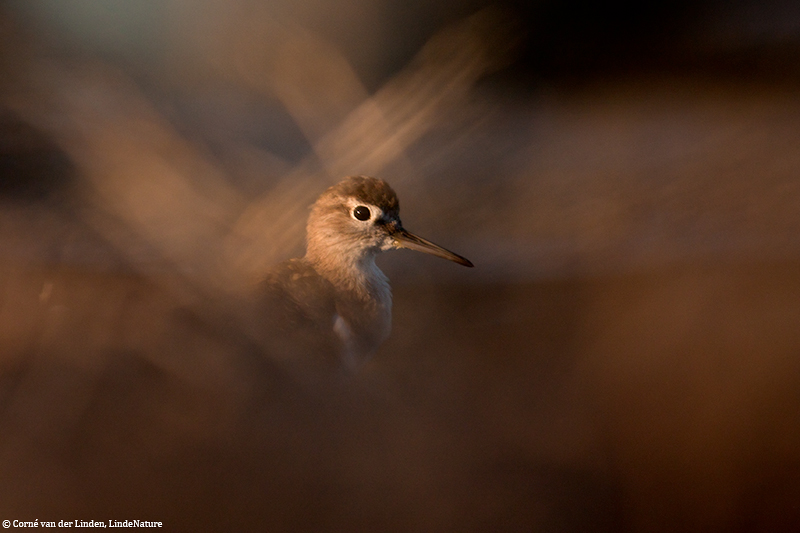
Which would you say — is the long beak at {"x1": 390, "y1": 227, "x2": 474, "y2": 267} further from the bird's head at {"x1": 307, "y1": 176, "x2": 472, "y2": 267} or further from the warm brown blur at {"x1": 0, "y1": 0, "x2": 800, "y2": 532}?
the warm brown blur at {"x1": 0, "y1": 0, "x2": 800, "y2": 532}

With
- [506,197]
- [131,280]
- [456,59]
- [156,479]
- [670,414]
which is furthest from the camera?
[506,197]

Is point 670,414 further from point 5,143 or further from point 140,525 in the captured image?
point 5,143

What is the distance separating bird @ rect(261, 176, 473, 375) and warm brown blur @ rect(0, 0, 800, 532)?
33 millimetres

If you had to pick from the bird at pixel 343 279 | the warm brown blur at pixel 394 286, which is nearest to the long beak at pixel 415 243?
the bird at pixel 343 279

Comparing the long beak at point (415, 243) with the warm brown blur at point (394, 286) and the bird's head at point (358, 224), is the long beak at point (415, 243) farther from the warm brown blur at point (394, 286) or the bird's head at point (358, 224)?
the warm brown blur at point (394, 286)

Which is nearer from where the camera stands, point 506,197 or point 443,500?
point 443,500

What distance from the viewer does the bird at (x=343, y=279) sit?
26.2 inches

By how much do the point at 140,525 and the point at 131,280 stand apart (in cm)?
27

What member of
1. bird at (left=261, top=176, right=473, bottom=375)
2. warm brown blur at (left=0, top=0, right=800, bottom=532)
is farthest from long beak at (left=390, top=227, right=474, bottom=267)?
warm brown blur at (left=0, top=0, right=800, bottom=532)

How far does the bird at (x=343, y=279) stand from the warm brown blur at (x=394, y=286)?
0.03 meters

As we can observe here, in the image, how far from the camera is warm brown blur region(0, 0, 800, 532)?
553 mm

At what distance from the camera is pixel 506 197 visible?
1.08 meters

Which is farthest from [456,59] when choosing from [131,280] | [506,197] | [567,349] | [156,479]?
[156,479]

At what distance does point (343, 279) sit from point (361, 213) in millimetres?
103
